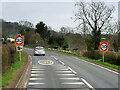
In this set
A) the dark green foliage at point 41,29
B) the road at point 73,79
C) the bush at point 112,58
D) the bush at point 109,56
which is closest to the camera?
the road at point 73,79

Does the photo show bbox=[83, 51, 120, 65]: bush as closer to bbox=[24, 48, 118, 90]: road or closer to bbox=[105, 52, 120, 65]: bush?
bbox=[105, 52, 120, 65]: bush

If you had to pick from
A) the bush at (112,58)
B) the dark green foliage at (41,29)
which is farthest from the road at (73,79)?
the dark green foliage at (41,29)

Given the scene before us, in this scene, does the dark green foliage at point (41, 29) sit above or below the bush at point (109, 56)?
above

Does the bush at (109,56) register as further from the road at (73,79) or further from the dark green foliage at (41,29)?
the dark green foliage at (41,29)

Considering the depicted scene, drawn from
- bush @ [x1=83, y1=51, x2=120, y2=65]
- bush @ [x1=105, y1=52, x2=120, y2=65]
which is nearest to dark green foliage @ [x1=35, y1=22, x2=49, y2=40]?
bush @ [x1=83, y1=51, x2=120, y2=65]

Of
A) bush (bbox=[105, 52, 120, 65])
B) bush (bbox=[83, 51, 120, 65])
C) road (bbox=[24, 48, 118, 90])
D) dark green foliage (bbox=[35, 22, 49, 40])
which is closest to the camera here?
road (bbox=[24, 48, 118, 90])

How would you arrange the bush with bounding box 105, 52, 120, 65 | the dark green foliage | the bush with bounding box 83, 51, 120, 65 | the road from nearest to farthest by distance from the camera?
the road < the bush with bounding box 105, 52, 120, 65 < the bush with bounding box 83, 51, 120, 65 < the dark green foliage

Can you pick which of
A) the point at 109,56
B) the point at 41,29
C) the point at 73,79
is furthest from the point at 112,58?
the point at 41,29

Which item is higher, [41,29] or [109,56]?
[41,29]

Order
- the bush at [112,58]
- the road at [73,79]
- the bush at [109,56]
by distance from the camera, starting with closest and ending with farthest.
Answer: the road at [73,79]
the bush at [112,58]
the bush at [109,56]

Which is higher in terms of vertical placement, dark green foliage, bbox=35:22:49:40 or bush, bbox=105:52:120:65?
dark green foliage, bbox=35:22:49:40

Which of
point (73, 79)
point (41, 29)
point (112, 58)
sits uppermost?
point (41, 29)

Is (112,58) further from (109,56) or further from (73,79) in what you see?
(73,79)

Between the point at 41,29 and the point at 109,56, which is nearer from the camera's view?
the point at 109,56
